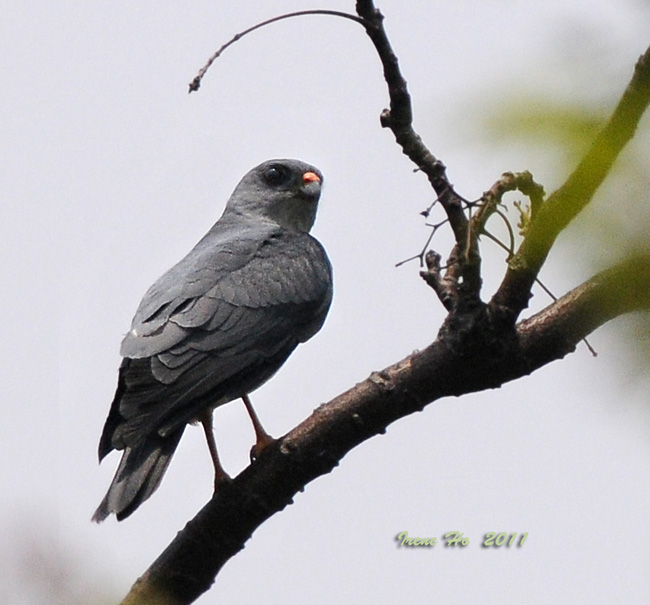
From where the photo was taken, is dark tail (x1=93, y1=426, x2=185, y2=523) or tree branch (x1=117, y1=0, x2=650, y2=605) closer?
tree branch (x1=117, y1=0, x2=650, y2=605)

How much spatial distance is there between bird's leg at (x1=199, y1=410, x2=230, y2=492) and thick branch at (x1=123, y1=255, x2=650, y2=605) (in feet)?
1.52

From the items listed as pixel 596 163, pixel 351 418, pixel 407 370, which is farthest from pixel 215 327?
pixel 596 163

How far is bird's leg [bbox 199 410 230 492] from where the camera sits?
4.77 m

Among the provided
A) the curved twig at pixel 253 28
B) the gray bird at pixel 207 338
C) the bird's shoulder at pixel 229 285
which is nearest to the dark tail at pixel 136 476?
the gray bird at pixel 207 338

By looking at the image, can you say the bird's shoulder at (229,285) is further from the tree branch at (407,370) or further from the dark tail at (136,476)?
the tree branch at (407,370)

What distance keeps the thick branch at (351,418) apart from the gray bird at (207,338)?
464 mm

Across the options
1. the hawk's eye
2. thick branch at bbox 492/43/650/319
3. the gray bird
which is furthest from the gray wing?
thick branch at bbox 492/43/650/319

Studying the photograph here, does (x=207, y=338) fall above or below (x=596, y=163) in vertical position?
above

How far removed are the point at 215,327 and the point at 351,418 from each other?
1541mm

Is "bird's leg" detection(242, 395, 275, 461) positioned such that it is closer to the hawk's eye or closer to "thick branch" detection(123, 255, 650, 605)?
"thick branch" detection(123, 255, 650, 605)

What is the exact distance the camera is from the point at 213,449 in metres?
5.11

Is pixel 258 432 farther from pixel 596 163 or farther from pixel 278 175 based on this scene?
pixel 596 163

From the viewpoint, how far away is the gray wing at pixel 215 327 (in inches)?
185

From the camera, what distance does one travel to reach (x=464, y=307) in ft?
11.1
